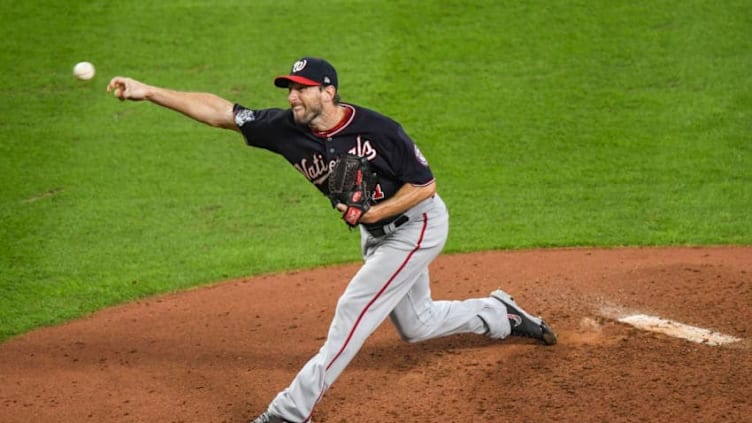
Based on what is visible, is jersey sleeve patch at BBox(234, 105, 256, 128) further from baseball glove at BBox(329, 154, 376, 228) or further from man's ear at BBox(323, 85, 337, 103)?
baseball glove at BBox(329, 154, 376, 228)

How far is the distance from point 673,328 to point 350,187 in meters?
2.50

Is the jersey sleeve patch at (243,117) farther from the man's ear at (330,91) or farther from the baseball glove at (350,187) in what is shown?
the baseball glove at (350,187)

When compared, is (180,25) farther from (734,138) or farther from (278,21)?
(734,138)

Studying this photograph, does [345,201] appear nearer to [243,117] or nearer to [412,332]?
[243,117]

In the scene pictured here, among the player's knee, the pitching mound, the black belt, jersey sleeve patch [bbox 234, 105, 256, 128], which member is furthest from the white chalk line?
jersey sleeve patch [bbox 234, 105, 256, 128]

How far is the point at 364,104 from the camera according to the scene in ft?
35.9

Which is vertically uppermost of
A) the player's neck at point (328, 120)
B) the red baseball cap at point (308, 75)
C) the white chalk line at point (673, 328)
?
the red baseball cap at point (308, 75)

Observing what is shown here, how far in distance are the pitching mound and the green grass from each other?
1.77 feet

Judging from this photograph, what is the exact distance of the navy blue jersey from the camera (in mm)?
5754

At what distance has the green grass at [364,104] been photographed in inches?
348

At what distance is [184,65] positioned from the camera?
1180 cm

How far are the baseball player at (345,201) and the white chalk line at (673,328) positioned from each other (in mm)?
1627

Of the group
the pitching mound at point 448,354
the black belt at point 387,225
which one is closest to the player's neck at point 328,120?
the black belt at point 387,225

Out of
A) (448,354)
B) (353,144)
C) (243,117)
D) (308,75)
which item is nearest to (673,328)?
(448,354)
